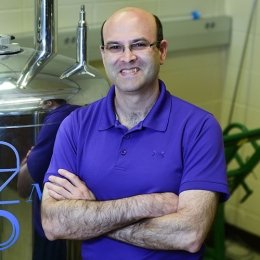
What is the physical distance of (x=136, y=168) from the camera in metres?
1.58

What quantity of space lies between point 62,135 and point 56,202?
17 cm

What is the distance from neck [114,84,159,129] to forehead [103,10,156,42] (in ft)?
0.48

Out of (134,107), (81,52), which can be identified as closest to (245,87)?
(81,52)

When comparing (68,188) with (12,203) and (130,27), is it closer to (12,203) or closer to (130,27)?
(12,203)

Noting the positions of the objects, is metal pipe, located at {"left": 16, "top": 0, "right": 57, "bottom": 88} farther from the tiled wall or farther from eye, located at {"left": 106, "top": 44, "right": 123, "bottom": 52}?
the tiled wall

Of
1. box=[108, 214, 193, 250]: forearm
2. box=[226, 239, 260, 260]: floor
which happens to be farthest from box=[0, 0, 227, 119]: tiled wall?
box=[108, 214, 193, 250]: forearm

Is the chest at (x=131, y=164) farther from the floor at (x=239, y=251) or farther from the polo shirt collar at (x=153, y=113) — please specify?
the floor at (x=239, y=251)

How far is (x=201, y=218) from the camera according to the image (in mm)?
1534

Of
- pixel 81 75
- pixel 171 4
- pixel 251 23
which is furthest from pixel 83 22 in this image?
pixel 251 23

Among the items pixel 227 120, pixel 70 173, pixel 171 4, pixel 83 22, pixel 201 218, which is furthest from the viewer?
pixel 227 120

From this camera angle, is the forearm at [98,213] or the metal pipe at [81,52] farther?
the metal pipe at [81,52]

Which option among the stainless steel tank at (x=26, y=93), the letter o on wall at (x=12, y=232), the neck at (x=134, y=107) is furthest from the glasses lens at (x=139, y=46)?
the letter o on wall at (x=12, y=232)

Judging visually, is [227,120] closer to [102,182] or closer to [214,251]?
[214,251]

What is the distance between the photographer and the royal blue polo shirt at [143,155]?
5.13 ft
